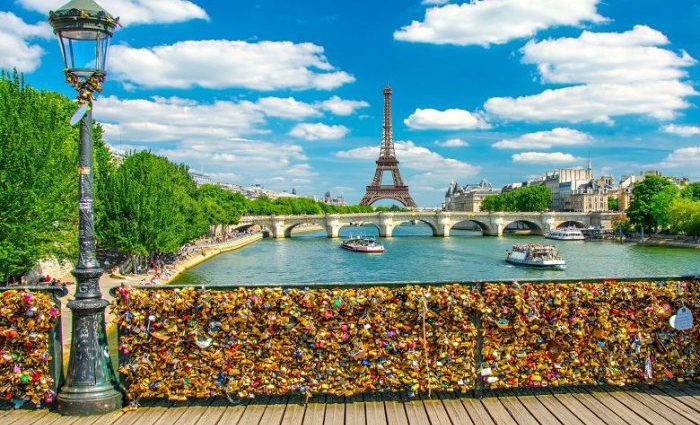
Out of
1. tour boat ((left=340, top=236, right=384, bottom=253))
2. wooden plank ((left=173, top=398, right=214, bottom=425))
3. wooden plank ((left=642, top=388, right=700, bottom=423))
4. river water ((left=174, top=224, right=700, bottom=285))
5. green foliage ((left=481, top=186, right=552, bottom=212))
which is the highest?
green foliage ((left=481, top=186, right=552, bottom=212))

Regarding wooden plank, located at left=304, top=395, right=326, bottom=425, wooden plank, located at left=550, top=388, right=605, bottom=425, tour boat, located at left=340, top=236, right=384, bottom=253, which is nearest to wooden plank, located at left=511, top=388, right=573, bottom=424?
wooden plank, located at left=550, top=388, right=605, bottom=425

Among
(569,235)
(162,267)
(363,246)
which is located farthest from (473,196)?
(162,267)

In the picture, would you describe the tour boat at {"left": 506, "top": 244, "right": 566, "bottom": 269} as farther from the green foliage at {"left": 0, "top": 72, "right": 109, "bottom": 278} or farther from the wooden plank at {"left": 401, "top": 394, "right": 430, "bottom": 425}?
the wooden plank at {"left": 401, "top": 394, "right": 430, "bottom": 425}

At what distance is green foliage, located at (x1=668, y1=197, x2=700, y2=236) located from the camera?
2133 inches

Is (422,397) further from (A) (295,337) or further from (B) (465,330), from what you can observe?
(A) (295,337)

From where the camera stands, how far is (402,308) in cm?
556

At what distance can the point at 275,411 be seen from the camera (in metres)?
5.36

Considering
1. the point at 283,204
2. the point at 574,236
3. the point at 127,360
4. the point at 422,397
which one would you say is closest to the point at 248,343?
the point at 127,360

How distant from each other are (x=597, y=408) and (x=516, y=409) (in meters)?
0.73

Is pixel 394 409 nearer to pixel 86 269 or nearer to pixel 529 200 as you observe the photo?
pixel 86 269

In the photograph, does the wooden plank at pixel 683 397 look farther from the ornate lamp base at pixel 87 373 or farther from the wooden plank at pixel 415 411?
the ornate lamp base at pixel 87 373

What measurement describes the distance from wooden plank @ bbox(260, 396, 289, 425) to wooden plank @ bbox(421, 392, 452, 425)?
1.30 metres

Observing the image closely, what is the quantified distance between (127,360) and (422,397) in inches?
110

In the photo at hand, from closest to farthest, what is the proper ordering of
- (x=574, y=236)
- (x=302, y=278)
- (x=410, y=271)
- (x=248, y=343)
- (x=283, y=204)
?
1. (x=248, y=343)
2. (x=302, y=278)
3. (x=410, y=271)
4. (x=574, y=236)
5. (x=283, y=204)
